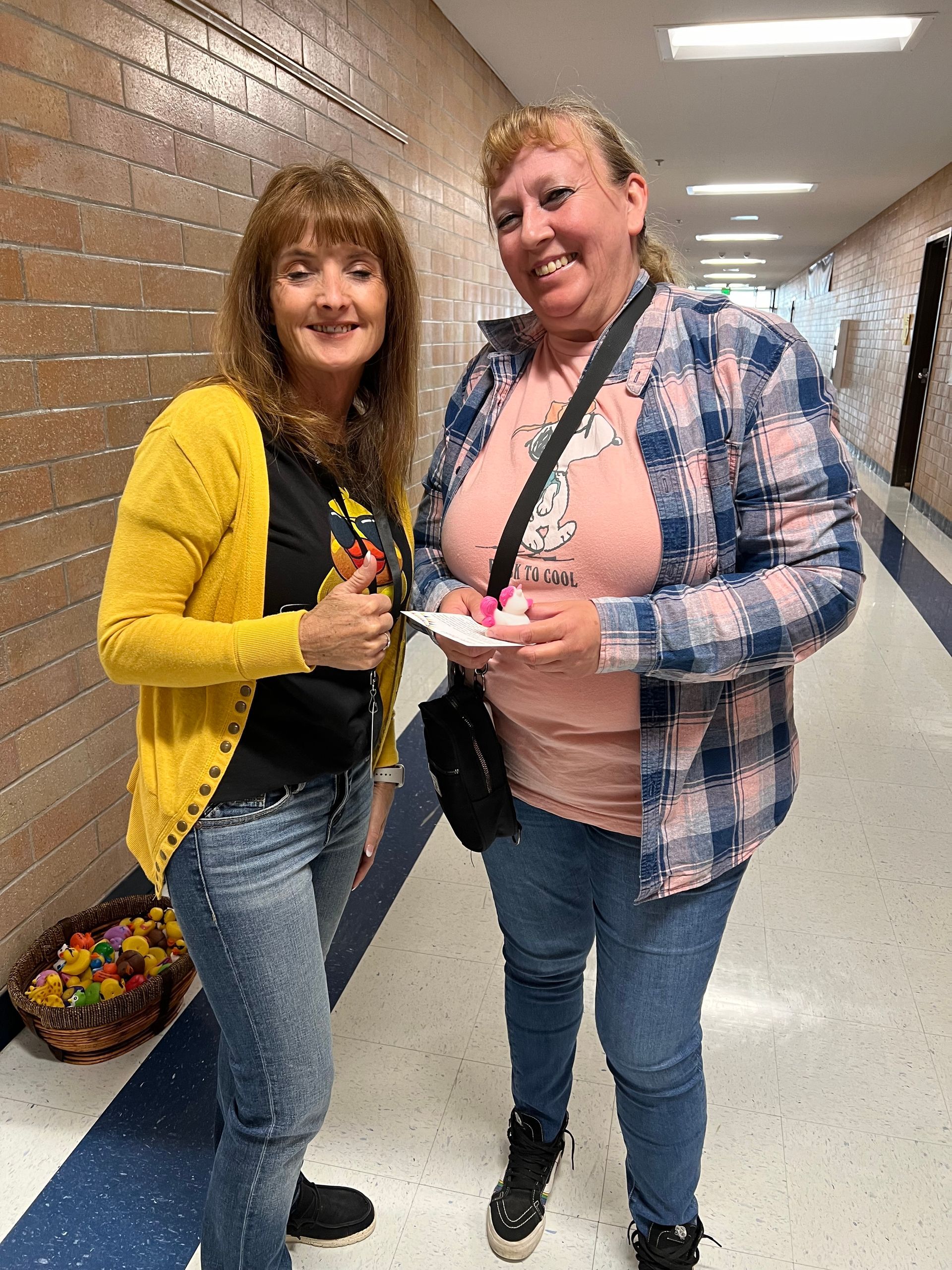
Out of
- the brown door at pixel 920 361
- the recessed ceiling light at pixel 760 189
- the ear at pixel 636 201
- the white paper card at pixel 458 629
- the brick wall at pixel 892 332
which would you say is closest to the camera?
the white paper card at pixel 458 629

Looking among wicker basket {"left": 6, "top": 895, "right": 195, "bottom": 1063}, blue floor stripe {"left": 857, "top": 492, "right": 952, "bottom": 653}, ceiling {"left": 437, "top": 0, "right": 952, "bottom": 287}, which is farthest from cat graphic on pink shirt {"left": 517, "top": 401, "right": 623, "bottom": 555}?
blue floor stripe {"left": 857, "top": 492, "right": 952, "bottom": 653}

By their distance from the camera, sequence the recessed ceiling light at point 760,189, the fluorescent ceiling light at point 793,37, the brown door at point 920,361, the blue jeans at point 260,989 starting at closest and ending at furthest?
1. the blue jeans at point 260,989
2. the fluorescent ceiling light at point 793,37
3. the brown door at point 920,361
4. the recessed ceiling light at point 760,189

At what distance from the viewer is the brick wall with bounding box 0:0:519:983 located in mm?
1931

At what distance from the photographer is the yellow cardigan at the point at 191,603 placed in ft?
3.52

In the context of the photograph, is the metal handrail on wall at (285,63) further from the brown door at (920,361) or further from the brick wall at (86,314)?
the brown door at (920,361)

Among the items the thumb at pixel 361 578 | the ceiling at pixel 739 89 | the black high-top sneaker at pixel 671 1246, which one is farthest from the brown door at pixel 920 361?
the thumb at pixel 361 578

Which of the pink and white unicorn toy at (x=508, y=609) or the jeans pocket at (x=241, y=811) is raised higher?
the pink and white unicorn toy at (x=508, y=609)

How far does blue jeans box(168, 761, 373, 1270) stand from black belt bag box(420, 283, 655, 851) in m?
0.18

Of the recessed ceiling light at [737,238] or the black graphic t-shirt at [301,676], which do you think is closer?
the black graphic t-shirt at [301,676]

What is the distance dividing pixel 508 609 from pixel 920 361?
9.81 metres

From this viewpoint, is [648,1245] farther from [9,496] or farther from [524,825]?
[9,496]

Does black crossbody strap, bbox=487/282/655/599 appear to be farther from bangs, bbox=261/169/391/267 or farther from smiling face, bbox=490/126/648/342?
bangs, bbox=261/169/391/267

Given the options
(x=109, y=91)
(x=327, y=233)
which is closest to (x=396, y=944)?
(x=327, y=233)

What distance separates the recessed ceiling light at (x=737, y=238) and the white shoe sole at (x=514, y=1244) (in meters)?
14.9
